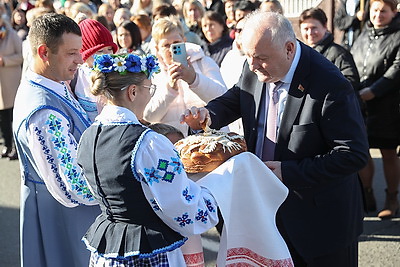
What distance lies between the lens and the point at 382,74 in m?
5.60

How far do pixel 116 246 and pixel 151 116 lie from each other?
7.61 feet

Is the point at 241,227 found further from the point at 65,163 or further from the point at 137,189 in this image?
the point at 65,163

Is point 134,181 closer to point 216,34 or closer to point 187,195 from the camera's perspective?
point 187,195

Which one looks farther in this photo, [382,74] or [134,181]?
[382,74]

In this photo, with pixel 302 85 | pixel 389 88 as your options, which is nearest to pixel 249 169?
pixel 302 85

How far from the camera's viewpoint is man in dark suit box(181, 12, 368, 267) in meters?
2.86

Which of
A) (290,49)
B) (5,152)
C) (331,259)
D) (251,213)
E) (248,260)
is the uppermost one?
(290,49)

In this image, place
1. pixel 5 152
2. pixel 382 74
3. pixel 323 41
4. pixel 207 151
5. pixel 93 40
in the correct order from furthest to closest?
1. pixel 5 152
2. pixel 382 74
3. pixel 323 41
4. pixel 93 40
5. pixel 207 151

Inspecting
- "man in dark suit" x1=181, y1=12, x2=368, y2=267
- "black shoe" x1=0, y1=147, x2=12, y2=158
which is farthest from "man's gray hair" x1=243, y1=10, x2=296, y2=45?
"black shoe" x1=0, y1=147, x2=12, y2=158

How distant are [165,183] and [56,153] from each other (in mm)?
733

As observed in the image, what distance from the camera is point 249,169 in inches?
105

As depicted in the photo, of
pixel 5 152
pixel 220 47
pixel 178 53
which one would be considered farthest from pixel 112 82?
pixel 5 152

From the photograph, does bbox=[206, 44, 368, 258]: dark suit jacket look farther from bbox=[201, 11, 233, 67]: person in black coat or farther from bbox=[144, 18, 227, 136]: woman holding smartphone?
bbox=[201, 11, 233, 67]: person in black coat

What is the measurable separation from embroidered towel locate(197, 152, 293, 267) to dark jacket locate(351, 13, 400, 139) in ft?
10.1
